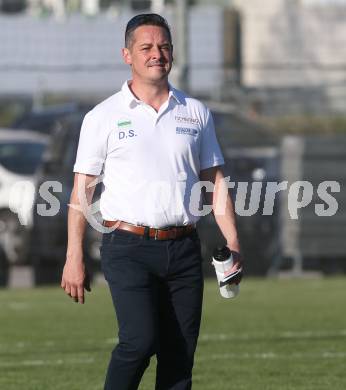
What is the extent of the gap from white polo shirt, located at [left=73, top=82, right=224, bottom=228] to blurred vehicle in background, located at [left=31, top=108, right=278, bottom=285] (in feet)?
41.7

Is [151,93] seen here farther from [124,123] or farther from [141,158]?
[141,158]

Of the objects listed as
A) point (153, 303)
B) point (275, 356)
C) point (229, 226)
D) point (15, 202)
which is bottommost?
point (15, 202)

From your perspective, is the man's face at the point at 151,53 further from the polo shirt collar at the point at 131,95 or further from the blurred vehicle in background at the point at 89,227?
the blurred vehicle in background at the point at 89,227

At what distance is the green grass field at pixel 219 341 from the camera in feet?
32.9

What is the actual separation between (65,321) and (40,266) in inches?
259

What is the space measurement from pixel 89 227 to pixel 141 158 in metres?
13.0

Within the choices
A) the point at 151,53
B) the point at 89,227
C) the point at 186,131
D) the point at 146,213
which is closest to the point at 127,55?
the point at 151,53

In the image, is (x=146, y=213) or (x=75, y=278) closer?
(x=75, y=278)

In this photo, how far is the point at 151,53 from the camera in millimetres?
7172

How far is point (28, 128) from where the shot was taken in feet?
80.8

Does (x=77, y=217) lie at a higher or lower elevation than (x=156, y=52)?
lower

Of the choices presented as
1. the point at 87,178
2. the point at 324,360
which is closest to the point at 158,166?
the point at 87,178

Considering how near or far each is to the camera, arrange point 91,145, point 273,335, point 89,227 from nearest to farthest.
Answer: point 91,145, point 273,335, point 89,227

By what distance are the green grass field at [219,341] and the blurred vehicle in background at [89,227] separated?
6.77 feet
